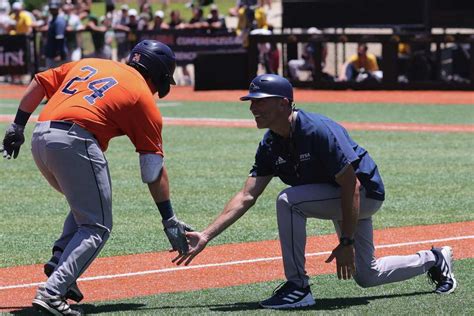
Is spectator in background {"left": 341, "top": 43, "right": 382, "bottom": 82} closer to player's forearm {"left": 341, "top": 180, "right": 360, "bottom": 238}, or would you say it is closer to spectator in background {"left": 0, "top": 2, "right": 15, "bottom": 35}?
spectator in background {"left": 0, "top": 2, "right": 15, "bottom": 35}

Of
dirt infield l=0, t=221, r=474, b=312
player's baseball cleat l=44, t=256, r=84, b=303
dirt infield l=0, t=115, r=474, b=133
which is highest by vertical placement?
player's baseball cleat l=44, t=256, r=84, b=303

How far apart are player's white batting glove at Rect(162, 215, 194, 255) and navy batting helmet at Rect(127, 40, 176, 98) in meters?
0.87

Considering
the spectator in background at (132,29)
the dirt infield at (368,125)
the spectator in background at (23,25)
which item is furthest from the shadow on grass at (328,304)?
the spectator in background at (23,25)

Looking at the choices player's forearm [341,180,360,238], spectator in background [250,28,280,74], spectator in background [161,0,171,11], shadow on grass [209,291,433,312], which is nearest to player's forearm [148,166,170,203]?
shadow on grass [209,291,433,312]

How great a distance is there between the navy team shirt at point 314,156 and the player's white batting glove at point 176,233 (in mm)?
693

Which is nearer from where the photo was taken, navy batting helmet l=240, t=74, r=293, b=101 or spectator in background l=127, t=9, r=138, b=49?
navy batting helmet l=240, t=74, r=293, b=101

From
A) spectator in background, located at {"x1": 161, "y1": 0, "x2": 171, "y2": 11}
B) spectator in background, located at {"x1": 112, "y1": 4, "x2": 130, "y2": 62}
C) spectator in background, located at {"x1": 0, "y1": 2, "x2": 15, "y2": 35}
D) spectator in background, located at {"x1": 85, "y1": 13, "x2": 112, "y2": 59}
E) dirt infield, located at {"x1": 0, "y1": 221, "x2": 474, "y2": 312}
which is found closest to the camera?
dirt infield, located at {"x1": 0, "y1": 221, "x2": 474, "y2": 312}

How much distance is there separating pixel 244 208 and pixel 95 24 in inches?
1004

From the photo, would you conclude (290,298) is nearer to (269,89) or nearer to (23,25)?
(269,89)

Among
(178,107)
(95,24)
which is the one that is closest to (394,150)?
(178,107)

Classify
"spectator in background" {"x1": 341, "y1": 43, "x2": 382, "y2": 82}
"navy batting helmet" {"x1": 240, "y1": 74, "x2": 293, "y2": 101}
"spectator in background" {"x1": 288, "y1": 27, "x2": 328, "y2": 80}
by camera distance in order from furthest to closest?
1. "spectator in background" {"x1": 288, "y1": 27, "x2": 328, "y2": 80}
2. "spectator in background" {"x1": 341, "y1": 43, "x2": 382, "y2": 82}
3. "navy batting helmet" {"x1": 240, "y1": 74, "x2": 293, "y2": 101}

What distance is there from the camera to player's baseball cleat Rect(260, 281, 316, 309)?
282 inches

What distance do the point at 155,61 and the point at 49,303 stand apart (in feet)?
5.34

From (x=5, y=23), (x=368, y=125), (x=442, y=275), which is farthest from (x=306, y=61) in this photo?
(x=442, y=275)
